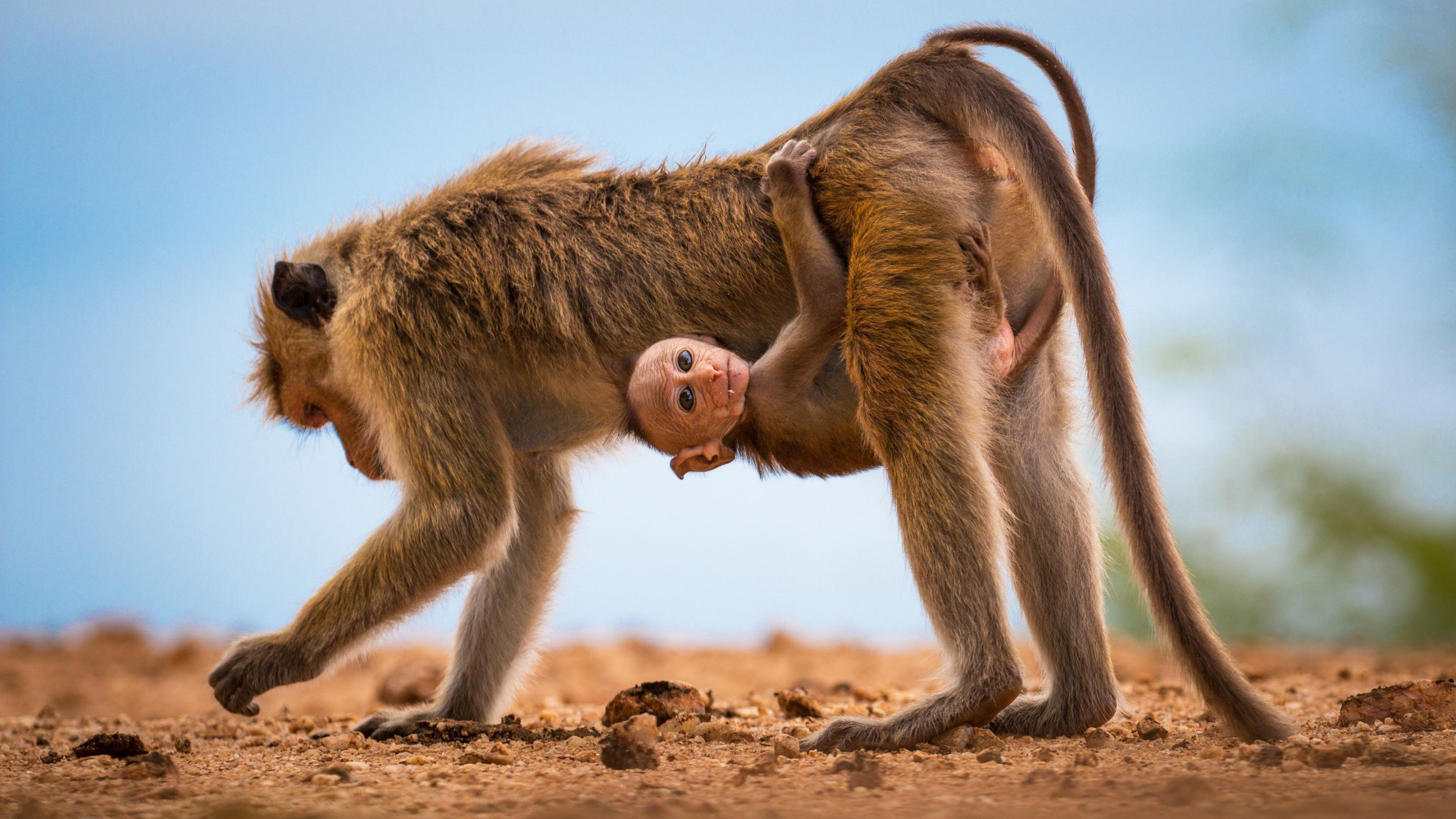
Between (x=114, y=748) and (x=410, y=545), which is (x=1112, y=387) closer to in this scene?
(x=410, y=545)

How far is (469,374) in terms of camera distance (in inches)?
196

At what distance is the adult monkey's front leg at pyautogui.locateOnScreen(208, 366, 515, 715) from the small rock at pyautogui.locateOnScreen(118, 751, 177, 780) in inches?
27.6

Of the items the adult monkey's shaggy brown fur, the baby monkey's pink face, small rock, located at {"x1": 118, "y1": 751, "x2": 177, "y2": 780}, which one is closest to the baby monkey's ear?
the baby monkey's pink face

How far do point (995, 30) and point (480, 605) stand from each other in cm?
351

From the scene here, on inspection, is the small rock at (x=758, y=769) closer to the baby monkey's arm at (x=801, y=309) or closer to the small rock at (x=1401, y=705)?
the baby monkey's arm at (x=801, y=309)

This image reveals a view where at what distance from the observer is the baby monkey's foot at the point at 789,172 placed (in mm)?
4492

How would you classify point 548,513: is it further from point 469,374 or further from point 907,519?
point 907,519

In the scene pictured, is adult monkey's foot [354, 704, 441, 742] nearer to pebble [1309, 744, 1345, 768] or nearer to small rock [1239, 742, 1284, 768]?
small rock [1239, 742, 1284, 768]

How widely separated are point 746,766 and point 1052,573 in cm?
168

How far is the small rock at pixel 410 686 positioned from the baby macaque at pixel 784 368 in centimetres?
282

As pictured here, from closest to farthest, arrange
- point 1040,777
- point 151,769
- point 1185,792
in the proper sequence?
1. point 1185,792
2. point 1040,777
3. point 151,769

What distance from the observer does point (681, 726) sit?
491 cm

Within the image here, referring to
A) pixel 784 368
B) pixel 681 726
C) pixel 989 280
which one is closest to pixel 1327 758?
pixel 989 280

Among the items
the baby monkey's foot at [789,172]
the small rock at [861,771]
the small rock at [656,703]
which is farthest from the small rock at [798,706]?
the baby monkey's foot at [789,172]
